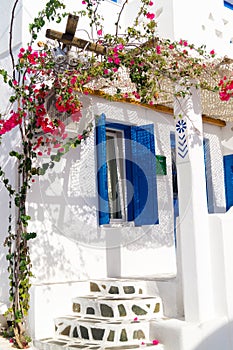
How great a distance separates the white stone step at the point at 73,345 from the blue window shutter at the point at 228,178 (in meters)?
4.75

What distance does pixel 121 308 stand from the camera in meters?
6.49

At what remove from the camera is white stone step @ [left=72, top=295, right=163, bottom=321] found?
6477mm

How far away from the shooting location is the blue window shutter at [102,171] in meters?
7.92

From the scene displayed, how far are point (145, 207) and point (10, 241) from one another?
255cm

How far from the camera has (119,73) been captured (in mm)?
6914

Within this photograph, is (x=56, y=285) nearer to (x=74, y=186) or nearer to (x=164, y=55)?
(x=74, y=186)

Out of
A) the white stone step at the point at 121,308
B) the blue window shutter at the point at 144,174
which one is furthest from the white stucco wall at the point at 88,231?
the white stone step at the point at 121,308

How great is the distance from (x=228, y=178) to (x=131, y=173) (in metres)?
2.56

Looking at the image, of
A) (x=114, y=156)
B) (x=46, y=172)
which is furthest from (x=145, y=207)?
(x=46, y=172)

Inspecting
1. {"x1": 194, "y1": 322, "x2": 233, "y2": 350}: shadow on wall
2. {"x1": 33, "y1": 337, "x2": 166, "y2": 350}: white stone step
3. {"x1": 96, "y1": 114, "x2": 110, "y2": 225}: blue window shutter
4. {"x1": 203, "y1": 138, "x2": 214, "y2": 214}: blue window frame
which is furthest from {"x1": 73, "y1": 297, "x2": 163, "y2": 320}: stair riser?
{"x1": 203, "y1": 138, "x2": 214, "y2": 214}: blue window frame

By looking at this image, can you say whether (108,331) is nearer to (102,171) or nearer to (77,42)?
(102,171)

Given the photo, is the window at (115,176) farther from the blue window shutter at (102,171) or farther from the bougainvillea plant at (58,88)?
the bougainvillea plant at (58,88)

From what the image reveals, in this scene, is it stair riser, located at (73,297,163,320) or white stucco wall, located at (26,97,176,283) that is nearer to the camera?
stair riser, located at (73,297,163,320)

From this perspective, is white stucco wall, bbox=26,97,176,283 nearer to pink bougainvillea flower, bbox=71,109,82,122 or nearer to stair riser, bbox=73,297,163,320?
pink bougainvillea flower, bbox=71,109,82,122
